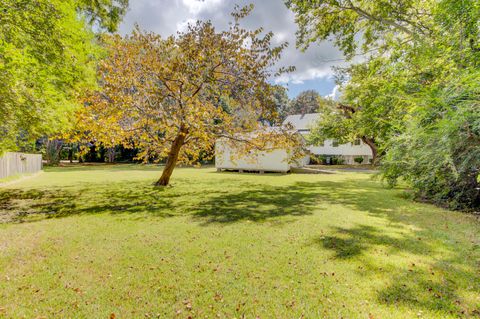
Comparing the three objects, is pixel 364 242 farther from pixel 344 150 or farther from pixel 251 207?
pixel 344 150

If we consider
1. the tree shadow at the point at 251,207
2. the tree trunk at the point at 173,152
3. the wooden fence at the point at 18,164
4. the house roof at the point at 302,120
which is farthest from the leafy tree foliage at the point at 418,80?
the house roof at the point at 302,120

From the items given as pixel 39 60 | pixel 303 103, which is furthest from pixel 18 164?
pixel 303 103

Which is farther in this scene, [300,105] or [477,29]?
[300,105]

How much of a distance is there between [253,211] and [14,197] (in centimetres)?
939

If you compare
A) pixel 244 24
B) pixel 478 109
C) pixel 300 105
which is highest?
pixel 300 105

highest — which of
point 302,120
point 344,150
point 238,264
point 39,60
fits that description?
point 302,120

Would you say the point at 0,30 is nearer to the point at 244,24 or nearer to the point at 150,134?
the point at 150,134

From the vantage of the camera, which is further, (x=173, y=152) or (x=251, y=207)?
(x=173, y=152)

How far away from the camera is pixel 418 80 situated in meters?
4.49

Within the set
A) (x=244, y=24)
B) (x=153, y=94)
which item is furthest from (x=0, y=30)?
(x=244, y=24)

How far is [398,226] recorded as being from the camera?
5.88 metres

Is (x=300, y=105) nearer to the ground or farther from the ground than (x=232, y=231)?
farther from the ground

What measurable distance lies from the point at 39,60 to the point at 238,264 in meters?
6.23

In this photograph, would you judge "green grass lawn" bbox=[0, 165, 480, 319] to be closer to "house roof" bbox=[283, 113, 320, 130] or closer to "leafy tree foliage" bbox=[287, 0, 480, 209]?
"leafy tree foliage" bbox=[287, 0, 480, 209]
